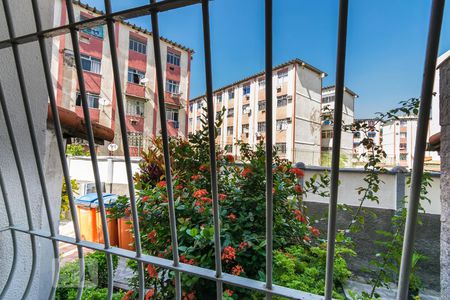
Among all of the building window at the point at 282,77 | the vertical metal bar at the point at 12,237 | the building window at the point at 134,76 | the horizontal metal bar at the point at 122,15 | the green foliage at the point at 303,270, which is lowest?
the green foliage at the point at 303,270

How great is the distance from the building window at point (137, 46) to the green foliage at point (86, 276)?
1228cm

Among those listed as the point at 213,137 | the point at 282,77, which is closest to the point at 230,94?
the point at 282,77

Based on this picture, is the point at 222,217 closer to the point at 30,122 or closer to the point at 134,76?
the point at 30,122

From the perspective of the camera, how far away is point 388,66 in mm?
1055

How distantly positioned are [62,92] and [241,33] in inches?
490

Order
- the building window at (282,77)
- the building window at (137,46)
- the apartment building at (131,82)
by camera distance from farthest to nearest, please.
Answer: the building window at (282,77), the building window at (137,46), the apartment building at (131,82)

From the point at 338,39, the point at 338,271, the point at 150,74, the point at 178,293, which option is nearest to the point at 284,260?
the point at 338,271

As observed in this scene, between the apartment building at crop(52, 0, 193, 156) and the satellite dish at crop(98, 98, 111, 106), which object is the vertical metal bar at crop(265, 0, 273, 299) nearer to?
the apartment building at crop(52, 0, 193, 156)

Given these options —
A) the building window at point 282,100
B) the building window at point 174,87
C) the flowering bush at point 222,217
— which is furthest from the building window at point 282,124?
the flowering bush at point 222,217

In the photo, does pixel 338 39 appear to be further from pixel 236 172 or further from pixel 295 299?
pixel 236 172

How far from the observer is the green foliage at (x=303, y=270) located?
1536mm

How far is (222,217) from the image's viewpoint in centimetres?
193

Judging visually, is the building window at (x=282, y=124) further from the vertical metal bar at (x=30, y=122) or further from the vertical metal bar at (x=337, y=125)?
the vertical metal bar at (x=337, y=125)

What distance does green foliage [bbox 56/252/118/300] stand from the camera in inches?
98.9
